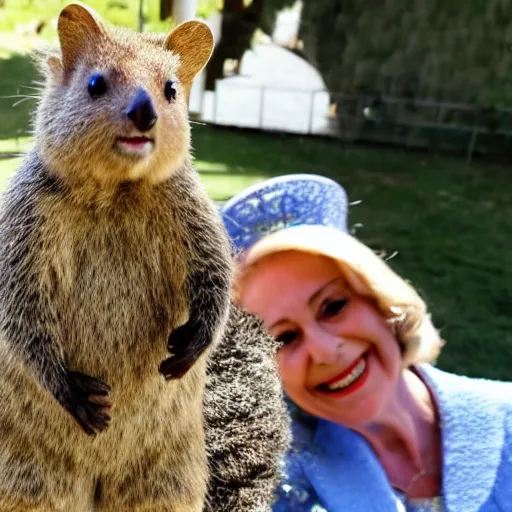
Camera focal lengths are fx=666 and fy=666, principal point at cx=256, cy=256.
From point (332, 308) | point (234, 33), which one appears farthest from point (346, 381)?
point (234, 33)

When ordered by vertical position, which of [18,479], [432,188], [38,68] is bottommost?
[432,188]

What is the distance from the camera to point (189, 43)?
0.51 m

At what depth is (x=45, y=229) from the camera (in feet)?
1.69

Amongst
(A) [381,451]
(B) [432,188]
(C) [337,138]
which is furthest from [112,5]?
(C) [337,138]

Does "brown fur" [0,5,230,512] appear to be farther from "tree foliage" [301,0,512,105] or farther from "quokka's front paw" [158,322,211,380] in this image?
"tree foliage" [301,0,512,105]

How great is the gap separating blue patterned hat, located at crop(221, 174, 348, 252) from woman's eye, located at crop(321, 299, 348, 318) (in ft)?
0.38

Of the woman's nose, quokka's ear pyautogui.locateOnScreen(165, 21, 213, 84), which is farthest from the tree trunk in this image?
quokka's ear pyautogui.locateOnScreen(165, 21, 213, 84)

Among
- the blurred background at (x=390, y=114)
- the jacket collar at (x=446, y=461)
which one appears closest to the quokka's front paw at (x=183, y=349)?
the jacket collar at (x=446, y=461)

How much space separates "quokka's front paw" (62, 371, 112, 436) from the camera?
0.49 metres

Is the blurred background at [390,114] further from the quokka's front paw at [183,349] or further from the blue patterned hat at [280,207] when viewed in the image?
the quokka's front paw at [183,349]

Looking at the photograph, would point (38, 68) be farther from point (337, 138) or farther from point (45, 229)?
point (337, 138)

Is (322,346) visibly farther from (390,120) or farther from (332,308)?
(390,120)

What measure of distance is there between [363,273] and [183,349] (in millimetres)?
557

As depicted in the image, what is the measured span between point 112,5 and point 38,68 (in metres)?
0.97
